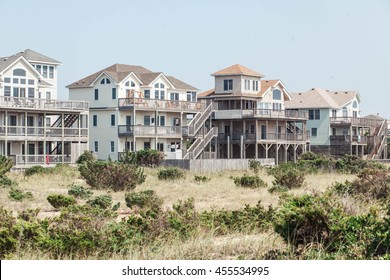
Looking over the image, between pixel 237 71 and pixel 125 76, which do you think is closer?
pixel 125 76

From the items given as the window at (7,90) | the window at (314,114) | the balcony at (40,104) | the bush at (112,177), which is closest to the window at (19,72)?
the window at (7,90)

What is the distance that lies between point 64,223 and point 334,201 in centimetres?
501

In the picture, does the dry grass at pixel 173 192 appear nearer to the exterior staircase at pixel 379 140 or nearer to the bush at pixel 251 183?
the bush at pixel 251 183

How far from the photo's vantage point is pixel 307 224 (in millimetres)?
12055

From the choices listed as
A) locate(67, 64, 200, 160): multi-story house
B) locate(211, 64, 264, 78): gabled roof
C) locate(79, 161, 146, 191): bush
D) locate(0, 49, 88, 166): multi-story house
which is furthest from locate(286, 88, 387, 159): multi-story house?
locate(79, 161, 146, 191): bush

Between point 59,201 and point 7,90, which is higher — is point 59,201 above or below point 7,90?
below

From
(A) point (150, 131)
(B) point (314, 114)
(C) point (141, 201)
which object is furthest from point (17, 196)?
(B) point (314, 114)

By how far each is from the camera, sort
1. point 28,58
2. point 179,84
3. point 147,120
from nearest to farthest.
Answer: point 28,58 < point 147,120 < point 179,84

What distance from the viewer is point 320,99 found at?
267 feet

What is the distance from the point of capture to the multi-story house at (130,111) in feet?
203

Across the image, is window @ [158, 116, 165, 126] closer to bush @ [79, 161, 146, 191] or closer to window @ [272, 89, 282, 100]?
window @ [272, 89, 282, 100]

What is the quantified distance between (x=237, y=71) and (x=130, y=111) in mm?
12793

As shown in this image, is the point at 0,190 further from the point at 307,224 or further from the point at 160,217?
the point at 307,224

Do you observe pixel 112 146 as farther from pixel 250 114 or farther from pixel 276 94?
pixel 276 94
